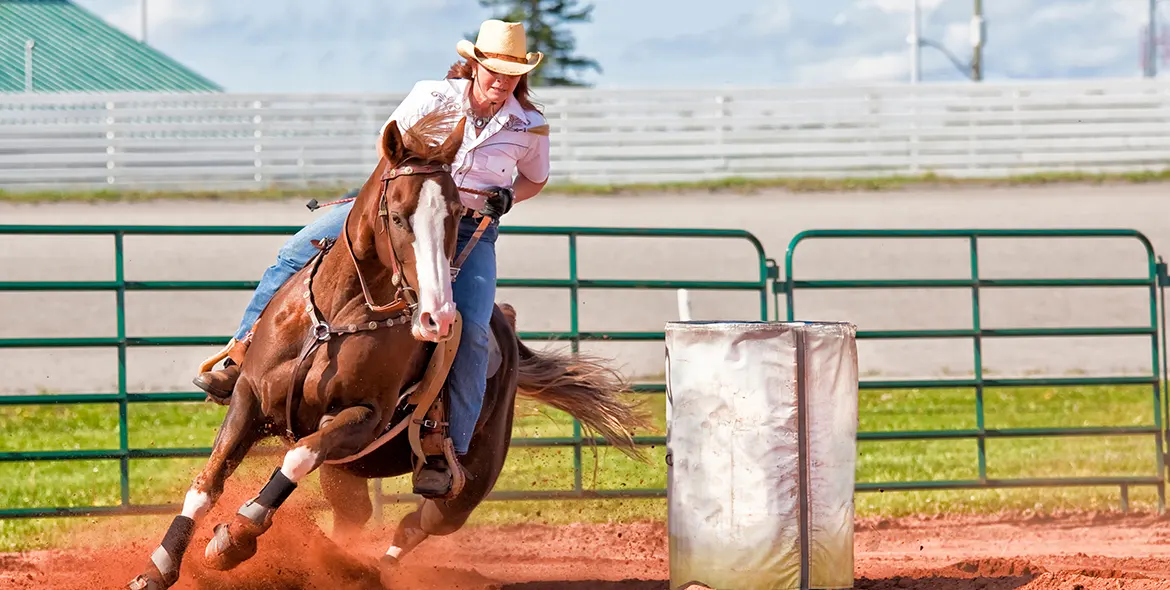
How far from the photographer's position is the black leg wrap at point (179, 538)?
449cm

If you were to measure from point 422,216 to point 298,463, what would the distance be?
3.13ft

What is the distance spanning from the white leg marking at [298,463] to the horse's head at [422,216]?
2.00 ft

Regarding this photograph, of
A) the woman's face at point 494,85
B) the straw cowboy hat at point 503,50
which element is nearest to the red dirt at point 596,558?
the woman's face at point 494,85

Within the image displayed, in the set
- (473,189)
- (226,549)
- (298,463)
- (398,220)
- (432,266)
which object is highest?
(473,189)

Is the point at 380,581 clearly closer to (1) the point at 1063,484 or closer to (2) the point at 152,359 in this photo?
(1) the point at 1063,484

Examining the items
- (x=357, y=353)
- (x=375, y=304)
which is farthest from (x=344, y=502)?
(x=375, y=304)

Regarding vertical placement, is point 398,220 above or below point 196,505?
above

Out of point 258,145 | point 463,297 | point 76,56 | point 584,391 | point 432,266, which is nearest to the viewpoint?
point 432,266

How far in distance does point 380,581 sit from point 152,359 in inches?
343

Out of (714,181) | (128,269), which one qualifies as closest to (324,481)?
(128,269)

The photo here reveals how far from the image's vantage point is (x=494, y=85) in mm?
4910

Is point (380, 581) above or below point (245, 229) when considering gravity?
below

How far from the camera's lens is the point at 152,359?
1346 cm

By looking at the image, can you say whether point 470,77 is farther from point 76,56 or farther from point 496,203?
point 76,56
